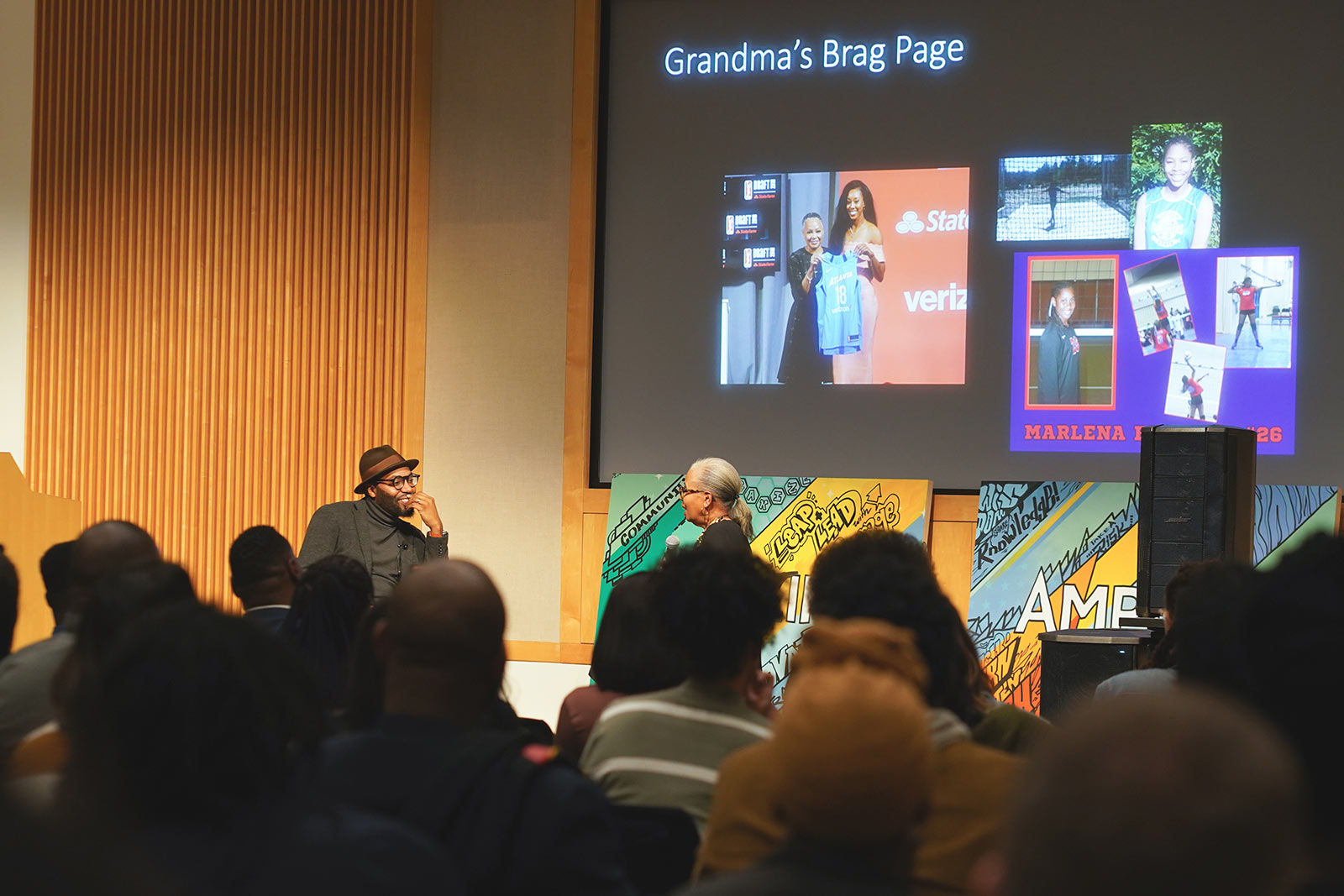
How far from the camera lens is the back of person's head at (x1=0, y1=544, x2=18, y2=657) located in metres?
2.92

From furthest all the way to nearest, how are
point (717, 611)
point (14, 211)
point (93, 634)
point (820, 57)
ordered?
point (14, 211)
point (820, 57)
point (717, 611)
point (93, 634)

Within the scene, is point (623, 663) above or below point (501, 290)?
below

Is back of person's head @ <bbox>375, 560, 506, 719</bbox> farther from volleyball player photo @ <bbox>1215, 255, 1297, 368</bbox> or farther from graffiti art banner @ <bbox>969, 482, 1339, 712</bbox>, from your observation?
volleyball player photo @ <bbox>1215, 255, 1297, 368</bbox>

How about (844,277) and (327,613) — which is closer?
(327,613)

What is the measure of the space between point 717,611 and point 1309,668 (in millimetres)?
1209

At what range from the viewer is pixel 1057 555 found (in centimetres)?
711

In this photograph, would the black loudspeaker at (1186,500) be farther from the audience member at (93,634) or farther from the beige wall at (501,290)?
the audience member at (93,634)

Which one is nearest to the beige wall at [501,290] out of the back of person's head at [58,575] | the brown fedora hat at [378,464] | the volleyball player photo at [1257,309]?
the brown fedora hat at [378,464]

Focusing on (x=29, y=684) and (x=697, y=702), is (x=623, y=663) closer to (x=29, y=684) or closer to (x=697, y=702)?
(x=697, y=702)

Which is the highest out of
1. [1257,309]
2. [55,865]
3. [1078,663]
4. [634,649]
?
[1257,309]

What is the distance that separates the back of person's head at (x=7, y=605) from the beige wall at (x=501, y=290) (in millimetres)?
5201

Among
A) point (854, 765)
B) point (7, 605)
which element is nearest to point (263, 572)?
point (7, 605)

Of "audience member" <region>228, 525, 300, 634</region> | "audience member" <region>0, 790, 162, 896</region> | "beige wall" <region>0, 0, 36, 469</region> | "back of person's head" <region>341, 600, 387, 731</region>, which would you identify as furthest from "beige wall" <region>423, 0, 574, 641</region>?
"audience member" <region>0, 790, 162, 896</region>

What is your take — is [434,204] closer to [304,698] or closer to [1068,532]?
[1068,532]
